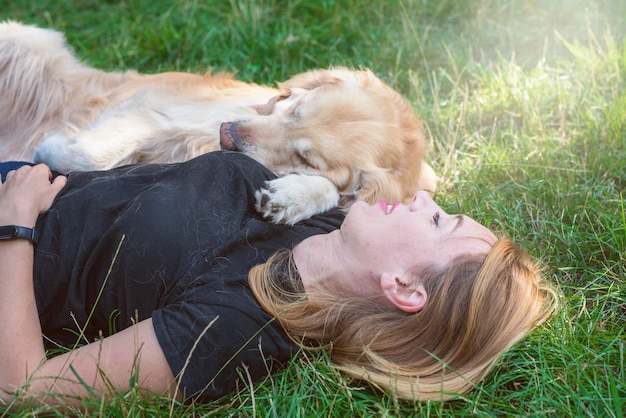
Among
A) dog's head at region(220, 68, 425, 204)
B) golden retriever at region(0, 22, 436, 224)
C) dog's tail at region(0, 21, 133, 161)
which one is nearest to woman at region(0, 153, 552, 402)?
golden retriever at region(0, 22, 436, 224)

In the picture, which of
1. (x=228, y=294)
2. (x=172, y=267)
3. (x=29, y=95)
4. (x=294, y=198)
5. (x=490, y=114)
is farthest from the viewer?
(x=490, y=114)

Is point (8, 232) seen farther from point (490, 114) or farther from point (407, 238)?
point (490, 114)

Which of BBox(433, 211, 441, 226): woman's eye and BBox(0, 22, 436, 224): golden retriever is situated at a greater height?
BBox(433, 211, 441, 226): woman's eye

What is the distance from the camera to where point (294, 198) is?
295cm

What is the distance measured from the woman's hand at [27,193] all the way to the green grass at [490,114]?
685mm

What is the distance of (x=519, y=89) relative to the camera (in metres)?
4.30

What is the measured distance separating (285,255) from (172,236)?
16.0 inches

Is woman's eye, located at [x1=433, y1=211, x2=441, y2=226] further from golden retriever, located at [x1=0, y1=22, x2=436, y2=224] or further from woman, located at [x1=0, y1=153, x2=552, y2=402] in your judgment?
golden retriever, located at [x1=0, y1=22, x2=436, y2=224]

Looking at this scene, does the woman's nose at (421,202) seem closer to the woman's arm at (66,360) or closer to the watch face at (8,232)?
the woman's arm at (66,360)

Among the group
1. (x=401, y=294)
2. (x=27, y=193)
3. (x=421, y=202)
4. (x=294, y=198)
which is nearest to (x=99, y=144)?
(x=27, y=193)

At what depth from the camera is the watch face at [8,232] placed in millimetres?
2393

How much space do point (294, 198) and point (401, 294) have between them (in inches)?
30.9

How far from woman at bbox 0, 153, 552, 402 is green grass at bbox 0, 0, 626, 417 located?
0.35 ft

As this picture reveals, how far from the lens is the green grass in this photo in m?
2.34
